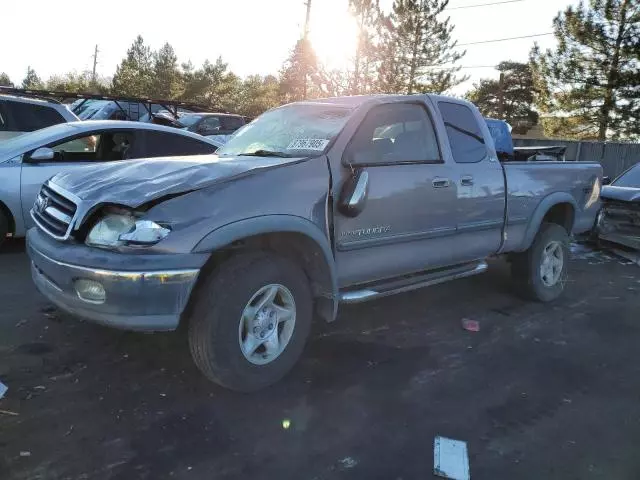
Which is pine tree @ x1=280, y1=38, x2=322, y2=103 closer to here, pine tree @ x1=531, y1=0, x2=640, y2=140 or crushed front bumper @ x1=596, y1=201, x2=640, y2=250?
pine tree @ x1=531, y1=0, x2=640, y2=140

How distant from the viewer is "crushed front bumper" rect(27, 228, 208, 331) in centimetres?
295

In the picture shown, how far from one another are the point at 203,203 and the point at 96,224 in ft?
2.11

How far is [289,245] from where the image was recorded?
3637 millimetres

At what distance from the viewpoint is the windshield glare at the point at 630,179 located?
836cm

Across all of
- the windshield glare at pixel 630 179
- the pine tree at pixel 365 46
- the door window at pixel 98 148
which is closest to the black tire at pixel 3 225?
the door window at pixel 98 148

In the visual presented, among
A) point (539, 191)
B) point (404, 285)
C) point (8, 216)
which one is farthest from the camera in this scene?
point (8, 216)

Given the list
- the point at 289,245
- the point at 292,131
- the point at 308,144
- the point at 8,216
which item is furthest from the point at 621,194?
the point at 8,216

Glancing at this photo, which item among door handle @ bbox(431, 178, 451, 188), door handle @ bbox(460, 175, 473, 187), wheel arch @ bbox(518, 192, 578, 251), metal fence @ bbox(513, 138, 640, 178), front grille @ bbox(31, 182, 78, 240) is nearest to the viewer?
front grille @ bbox(31, 182, 78, 240)

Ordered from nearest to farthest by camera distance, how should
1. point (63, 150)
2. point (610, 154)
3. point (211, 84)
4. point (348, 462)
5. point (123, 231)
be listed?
point (348, 462), point (123, 231), point (63, 150), point (610, 154), point (211, 84)

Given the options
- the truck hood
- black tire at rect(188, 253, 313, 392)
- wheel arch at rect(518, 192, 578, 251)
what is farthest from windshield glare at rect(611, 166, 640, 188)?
black tire at rect(188, 253, 313, 392)

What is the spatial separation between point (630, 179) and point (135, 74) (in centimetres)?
4705

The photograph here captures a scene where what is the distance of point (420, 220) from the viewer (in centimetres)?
428

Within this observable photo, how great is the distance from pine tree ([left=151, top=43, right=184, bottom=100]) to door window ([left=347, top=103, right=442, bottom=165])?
45.5m

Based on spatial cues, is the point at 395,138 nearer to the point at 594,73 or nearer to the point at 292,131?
the point at 292,131
